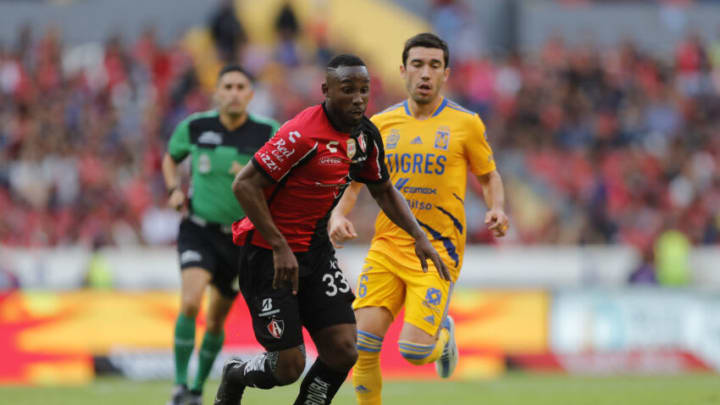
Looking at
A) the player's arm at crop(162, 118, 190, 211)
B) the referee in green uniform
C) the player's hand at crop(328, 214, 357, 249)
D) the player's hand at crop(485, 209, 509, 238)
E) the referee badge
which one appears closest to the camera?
the referee badge

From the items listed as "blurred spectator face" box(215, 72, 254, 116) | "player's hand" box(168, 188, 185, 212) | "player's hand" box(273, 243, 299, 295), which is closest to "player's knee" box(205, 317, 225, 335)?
"player's hand" box(168, 188, 185, 212)

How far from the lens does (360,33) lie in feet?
85.9

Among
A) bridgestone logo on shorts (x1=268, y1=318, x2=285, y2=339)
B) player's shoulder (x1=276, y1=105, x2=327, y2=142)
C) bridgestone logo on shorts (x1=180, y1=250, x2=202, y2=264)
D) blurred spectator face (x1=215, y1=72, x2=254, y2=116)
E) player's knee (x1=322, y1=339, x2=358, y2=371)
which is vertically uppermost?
blurred spectator face (x1=215, y1=72, x2=254, y2=116)

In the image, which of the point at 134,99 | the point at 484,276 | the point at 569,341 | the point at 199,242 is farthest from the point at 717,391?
the point at 134,99

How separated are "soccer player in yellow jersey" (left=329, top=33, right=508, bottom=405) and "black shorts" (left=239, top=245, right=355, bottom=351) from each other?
0.84 meters

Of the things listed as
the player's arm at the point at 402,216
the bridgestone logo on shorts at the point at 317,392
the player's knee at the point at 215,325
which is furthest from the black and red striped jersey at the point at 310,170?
the player's knee at the point at 215,325

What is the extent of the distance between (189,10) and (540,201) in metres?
9.61

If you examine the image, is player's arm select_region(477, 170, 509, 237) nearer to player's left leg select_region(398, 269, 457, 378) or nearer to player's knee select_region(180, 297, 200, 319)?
player's left leg select_region(398, 269, 457, 378)

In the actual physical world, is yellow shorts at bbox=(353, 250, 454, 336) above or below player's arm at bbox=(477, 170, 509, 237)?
below

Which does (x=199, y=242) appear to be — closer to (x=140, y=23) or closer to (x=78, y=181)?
(x=78, y=181)

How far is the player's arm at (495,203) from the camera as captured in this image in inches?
322

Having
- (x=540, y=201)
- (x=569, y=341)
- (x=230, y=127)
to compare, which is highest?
(x=230, y=127)

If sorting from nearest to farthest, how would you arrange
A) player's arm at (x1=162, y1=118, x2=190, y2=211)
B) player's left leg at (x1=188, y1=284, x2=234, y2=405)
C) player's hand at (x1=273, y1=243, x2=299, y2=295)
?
player's hand at (x1=273, y1=243, x2=299, y2=295) < player's left leg at (x1=188, y1=284, x2=234, y2=405) < player's arm at (x1=162, y1=118, x2=190, y2=211)

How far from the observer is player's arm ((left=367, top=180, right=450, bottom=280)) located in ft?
24.3
